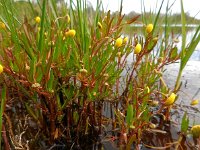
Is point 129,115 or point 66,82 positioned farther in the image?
point 66,82

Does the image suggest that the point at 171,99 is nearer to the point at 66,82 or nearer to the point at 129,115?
the point at 129,115

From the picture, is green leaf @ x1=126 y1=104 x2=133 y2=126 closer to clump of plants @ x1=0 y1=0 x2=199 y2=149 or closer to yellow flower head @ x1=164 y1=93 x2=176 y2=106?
clump of plants @ x1=0 y1=0 x2=199 y2=149

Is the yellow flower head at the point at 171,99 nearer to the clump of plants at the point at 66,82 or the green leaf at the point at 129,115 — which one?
the clump of plants at the point at 66,82

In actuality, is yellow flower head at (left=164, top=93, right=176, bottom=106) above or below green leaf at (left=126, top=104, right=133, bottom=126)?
above

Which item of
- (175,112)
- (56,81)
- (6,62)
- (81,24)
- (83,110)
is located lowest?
(175,112)

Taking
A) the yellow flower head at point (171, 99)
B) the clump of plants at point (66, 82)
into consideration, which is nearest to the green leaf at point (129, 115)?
the clump of plants at point (66, 82)

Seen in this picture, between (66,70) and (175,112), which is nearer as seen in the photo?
(66,70)

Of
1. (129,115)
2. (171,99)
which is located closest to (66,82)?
(129,115)

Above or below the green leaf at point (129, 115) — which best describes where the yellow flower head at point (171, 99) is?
above

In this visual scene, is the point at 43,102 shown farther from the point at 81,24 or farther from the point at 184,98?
the point at 184,98

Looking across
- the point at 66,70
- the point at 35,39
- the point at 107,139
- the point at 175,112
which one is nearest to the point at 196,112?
the point at 175,112

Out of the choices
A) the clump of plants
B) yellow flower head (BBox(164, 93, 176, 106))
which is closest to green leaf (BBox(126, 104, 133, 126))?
the clump of plants
